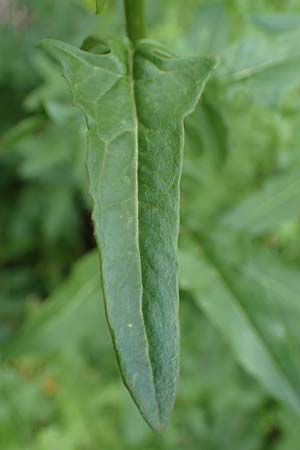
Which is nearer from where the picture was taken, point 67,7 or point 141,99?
point 141,99

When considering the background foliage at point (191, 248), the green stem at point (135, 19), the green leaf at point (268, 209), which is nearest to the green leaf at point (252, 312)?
the background foliage at point (191, 248)

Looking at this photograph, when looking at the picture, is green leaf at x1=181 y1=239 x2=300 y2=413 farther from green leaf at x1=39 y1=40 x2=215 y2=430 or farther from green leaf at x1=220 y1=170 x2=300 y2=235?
green leaf at x1=39 y1=40 x2=215 y2=430

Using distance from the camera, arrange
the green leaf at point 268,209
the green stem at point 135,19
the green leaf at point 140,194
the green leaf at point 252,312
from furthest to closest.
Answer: the green leaf at point 268,209, the green leaf at point 252,312, the green stem at point 135,19, the green leaf at point 140,194

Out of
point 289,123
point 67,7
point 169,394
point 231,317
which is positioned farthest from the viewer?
point 67,7

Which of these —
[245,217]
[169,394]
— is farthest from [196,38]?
[169,394]

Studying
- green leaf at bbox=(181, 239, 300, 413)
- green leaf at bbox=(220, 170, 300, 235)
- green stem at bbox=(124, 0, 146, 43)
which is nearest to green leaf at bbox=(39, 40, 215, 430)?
green stem at bbox=(124, 0, 146, 43)

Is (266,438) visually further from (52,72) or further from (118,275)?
(118,275)

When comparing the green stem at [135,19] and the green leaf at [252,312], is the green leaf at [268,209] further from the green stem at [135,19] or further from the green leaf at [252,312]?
the green stem at [135,19]
